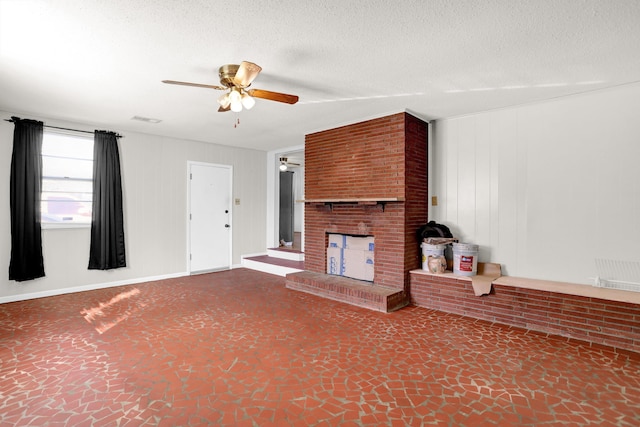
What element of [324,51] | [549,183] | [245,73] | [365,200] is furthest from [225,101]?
[549,183]

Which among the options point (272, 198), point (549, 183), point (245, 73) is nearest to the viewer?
point (245, 73)

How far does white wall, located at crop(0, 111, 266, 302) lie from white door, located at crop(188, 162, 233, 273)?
143 millimetres

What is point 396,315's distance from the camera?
3.79m

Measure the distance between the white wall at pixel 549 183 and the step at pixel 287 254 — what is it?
10.1 feet

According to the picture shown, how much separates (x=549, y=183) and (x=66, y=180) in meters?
6.84

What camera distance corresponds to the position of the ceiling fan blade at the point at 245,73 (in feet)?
8.14

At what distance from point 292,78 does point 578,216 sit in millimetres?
3583

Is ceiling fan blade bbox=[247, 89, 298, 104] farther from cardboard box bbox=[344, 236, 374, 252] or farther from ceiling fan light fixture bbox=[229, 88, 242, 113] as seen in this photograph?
cardboard box bbox=[344, 236, 374, 252]

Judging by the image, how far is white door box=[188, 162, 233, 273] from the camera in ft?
20.1

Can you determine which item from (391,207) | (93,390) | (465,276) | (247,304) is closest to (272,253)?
(247,304)

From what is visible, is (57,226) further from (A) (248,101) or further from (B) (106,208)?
(A) (248,101)

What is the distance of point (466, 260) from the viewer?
394cm

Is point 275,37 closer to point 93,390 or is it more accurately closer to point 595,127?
point 93,390

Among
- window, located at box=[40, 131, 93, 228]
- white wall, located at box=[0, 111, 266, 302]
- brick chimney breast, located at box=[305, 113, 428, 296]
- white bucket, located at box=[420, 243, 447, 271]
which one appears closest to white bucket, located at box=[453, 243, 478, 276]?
white bucket, located at box=[420, 243, 447, 271]
